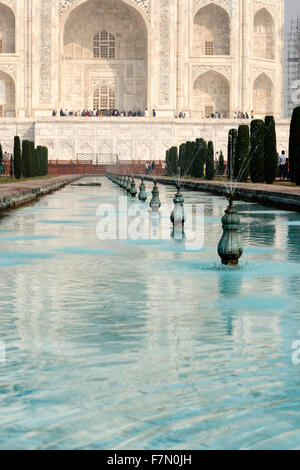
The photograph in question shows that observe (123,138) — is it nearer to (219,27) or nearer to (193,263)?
(219,27)

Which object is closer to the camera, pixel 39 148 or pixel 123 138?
pixel 39 148

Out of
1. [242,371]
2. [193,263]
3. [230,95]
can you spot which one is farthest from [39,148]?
[242,371]

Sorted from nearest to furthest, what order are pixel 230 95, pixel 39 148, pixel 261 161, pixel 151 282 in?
1. pixel 151 282
2. pixel 261 161
3. pixel 39 148
4. pixel 230 95

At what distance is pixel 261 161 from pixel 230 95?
37.3m

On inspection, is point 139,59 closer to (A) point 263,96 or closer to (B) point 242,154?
(A) point 263,96

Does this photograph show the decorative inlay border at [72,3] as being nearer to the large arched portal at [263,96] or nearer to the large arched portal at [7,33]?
the large arched portal at [7,33]

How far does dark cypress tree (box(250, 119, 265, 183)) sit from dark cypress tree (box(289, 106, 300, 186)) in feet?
12.4

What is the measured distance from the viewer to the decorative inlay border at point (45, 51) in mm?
64625

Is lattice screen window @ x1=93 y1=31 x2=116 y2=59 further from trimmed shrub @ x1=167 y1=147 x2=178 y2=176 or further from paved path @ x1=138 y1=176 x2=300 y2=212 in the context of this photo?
paved path @ x1=138 y1=176 x2=300 y2=212

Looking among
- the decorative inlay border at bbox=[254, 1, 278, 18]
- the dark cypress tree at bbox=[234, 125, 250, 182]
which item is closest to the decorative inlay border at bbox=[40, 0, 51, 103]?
the decorative inlay border at bbox=[254, 1, 278, 18]

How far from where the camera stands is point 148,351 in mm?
5105

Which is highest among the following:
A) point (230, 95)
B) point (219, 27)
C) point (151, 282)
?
point (219, 27)

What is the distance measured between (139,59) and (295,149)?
45.3m

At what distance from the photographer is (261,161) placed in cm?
3250
